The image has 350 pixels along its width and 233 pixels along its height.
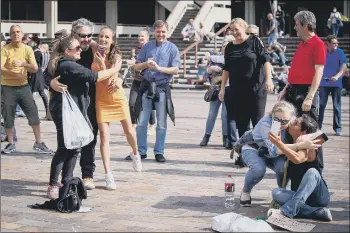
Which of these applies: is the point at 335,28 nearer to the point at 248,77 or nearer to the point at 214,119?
the point at 214,119

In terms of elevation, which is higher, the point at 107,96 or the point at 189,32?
the point at 189,32

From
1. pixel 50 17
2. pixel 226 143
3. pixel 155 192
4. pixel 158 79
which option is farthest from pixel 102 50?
pixel 50 17

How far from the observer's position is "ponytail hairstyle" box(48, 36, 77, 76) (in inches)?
287

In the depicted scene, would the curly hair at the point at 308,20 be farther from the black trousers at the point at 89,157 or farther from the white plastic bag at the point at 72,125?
the white plastic bag at the point at 72,125

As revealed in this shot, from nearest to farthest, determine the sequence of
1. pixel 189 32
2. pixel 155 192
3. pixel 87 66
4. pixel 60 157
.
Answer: pixel 60 157 → pixel 155 192 → pixel 87 66 → pixel 189 32

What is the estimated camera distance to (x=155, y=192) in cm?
762

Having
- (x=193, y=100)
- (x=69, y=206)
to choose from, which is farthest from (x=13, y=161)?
(x=193, y=100)

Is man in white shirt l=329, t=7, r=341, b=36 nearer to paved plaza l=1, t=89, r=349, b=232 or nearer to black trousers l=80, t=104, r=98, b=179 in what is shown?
paved plaza l=1, t=89, r=349, b=232

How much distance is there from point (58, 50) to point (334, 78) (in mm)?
6839

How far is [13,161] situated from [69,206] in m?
3.22

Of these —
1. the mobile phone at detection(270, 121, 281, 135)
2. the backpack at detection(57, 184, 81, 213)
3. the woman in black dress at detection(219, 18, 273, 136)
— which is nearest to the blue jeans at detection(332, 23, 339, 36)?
the woman in black dress at detection(219, 18, 273, 136)

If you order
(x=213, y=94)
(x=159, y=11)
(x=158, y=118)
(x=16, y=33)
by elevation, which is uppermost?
(x=159, y=11)

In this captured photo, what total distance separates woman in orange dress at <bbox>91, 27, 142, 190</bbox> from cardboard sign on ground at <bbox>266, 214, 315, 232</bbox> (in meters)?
2.23

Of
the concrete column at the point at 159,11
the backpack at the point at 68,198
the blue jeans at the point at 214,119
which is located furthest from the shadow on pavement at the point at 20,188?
→ the concrete column at the point at 159,11
